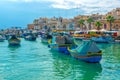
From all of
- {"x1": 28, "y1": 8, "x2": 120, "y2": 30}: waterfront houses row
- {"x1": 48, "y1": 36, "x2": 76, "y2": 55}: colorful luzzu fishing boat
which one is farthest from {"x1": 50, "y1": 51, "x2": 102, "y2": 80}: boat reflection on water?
{"x1": 28, "y1": 8, "x2": 120, "y2": 30}: waterfront houses row

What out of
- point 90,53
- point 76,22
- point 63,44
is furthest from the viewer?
point 76,22

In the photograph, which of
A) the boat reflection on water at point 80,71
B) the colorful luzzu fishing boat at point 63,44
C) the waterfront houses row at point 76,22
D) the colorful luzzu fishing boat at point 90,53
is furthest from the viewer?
the waterfront houses row at point 76,22

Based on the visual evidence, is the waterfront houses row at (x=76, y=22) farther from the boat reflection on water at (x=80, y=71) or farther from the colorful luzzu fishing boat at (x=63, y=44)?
the boat reflection on water at (x=80, y=71)

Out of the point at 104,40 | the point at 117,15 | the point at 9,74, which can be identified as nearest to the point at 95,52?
the point at 9,74

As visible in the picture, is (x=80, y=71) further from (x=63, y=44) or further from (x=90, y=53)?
(x=63, y=44)

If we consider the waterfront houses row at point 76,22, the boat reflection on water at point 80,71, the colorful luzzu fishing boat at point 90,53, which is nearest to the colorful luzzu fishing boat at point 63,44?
the colorful luzzu fishing boat at point 90,53

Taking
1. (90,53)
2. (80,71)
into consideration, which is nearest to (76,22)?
(90,53)

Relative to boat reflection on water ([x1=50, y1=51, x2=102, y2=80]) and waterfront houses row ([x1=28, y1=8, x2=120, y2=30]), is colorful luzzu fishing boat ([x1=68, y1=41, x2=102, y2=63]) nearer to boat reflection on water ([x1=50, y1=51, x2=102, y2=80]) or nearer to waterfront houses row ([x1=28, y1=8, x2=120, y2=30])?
boat reflection on water ([x1=50, y1=51, x2=102, y2=80])

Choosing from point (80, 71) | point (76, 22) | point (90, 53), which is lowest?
point (80, 71)

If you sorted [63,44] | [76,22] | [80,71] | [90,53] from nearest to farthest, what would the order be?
[80,71], [90,53], [63,44], [76,22]

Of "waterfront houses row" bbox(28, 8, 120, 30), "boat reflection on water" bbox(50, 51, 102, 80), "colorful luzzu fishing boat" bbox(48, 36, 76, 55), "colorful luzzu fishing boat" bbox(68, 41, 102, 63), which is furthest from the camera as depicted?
"waterfront houses row" bbox(28, 8, 120, 30)

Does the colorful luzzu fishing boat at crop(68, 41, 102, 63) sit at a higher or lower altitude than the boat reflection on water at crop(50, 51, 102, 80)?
higher

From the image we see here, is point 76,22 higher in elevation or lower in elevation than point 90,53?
lower

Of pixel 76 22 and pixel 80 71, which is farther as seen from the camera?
pixel 76 22
